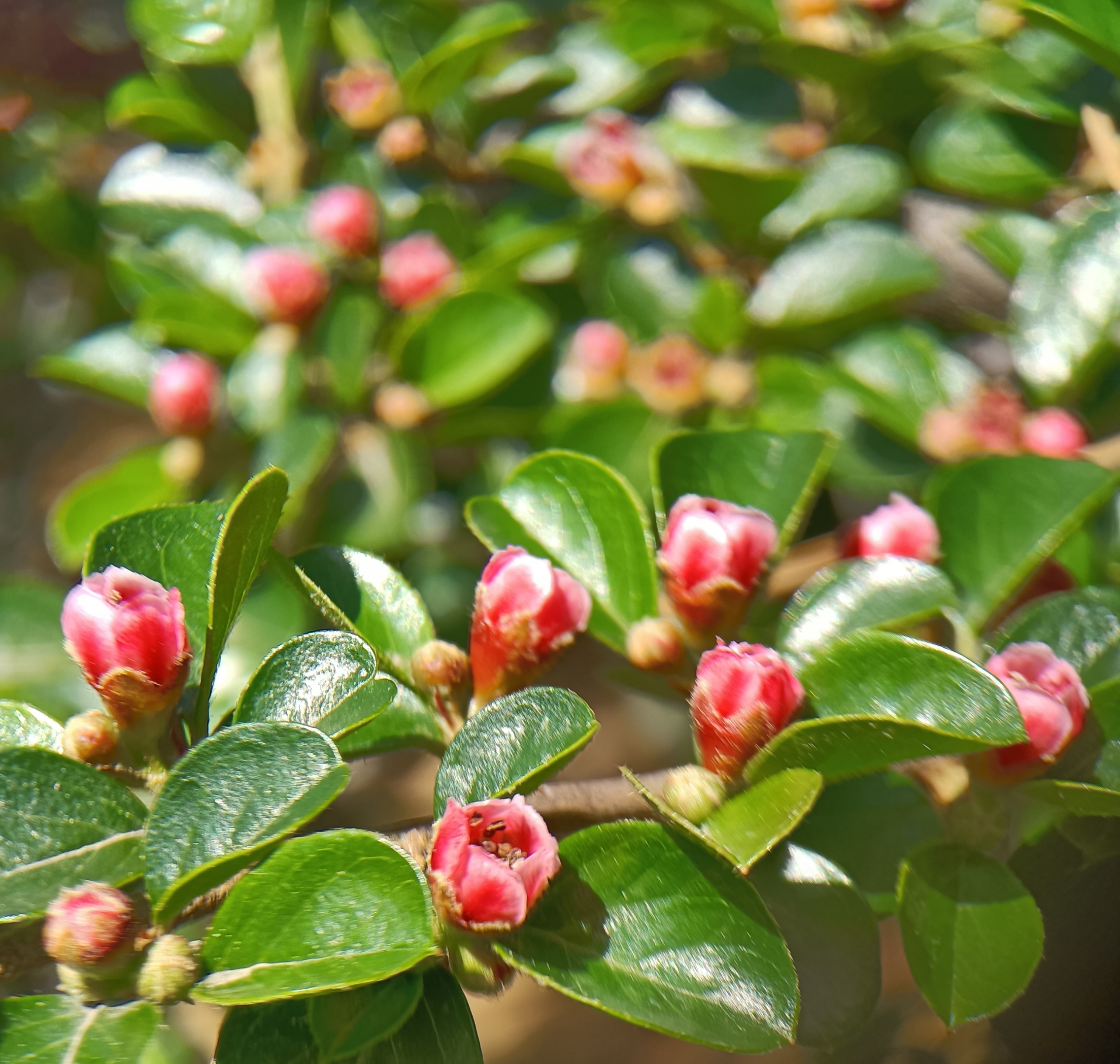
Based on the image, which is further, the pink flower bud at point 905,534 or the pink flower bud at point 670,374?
the pink flower bud at point 670,374

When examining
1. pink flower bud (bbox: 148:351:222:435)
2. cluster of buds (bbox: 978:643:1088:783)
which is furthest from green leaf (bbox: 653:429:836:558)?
pink flower bud (bbox: 148:351:222:435)

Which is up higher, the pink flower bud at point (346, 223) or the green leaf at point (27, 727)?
the pink flower bud at point (346, 223)

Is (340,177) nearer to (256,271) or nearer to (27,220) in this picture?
(256,271)

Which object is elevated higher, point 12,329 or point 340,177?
point 340,177

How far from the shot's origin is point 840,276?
33.4 inches

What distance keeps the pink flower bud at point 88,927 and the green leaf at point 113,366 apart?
61cm

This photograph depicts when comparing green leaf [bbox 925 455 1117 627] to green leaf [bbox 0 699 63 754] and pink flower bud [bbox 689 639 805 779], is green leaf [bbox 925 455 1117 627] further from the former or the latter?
green leaf [bbox 0 699 63 754]

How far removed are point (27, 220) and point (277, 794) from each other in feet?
3.62

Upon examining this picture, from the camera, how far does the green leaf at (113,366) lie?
93cm

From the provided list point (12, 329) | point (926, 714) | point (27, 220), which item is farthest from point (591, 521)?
point (12, 329)

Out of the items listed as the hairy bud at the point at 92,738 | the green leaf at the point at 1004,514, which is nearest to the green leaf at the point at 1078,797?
the green leaf at the point at 1004,514

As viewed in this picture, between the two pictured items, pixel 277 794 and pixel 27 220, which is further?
pixel 27 220

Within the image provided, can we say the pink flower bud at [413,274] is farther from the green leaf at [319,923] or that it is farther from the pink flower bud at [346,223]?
the green leaf at [319,923]

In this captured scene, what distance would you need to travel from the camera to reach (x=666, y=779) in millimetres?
505
